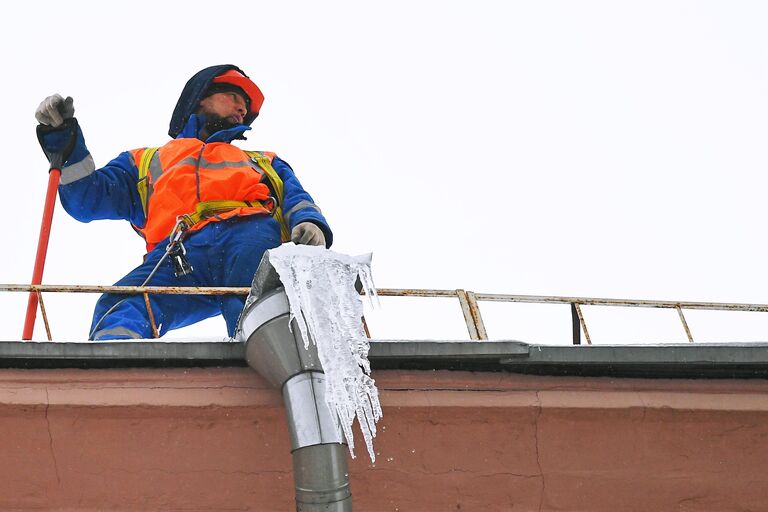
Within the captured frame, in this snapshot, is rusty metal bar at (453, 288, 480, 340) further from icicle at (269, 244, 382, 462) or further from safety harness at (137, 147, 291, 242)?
safety harness at (137, 147, 291, 242)

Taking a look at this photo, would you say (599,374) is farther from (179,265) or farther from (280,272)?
(179,265)

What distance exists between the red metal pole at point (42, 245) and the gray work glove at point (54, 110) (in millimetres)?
275

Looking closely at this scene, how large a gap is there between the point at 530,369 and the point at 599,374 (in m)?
0.28

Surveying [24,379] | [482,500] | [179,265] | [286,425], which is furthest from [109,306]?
[482,500]

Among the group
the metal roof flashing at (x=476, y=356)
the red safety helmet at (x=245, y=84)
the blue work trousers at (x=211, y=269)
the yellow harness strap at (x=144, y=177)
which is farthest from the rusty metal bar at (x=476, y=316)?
the red safety helmet at (x=245, y=84)

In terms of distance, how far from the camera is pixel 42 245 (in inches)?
198

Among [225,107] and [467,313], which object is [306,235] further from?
[225,107]

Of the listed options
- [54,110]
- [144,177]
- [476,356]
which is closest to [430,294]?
[476,356]

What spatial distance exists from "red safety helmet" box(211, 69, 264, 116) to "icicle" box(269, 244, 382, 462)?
8.49 ft

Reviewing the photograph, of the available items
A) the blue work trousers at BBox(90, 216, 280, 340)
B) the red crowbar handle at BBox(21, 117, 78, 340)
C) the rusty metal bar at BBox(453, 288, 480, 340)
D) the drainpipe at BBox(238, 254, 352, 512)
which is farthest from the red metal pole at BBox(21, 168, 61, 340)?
the rusty metal bar at BBox(453, 288, 480, 340)

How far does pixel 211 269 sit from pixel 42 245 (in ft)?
2.72

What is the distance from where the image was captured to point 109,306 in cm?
453

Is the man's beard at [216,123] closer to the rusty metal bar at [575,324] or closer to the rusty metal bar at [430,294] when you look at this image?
the rusty metal bar at [430,294]

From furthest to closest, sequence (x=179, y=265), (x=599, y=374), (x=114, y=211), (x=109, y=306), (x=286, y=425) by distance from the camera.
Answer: (x=114, y=211) < (x=179, y=265) < (x=109, y=306) < (x=599, y=374) < (x=286, y=425)
